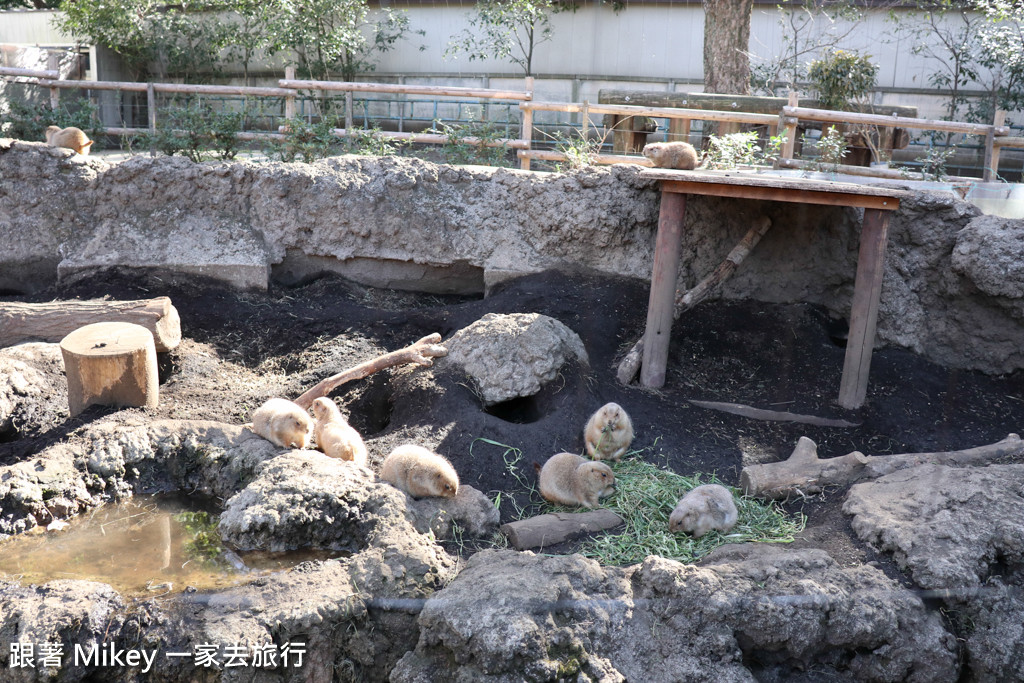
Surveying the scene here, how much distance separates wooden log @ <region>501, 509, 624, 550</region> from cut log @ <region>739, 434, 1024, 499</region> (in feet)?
3.10

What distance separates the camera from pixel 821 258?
7.41 m

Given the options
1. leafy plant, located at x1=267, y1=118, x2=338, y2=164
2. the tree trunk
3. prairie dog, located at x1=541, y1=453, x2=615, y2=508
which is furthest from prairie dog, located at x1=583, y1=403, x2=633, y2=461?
the tree trunk

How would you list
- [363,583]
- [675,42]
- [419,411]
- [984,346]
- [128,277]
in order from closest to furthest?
[363,583]
[419,411]
[984,346]
[128,277]
[675,42]

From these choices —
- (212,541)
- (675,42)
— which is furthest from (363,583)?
(675,42)

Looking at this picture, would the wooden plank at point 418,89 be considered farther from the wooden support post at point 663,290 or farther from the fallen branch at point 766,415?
the fallen branch at point 766,415

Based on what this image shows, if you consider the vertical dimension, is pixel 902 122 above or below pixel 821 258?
above

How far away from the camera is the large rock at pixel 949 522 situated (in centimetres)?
381

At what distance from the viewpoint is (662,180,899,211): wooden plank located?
6.02 meters

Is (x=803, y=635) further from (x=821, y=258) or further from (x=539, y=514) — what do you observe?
(x=821, y=258)

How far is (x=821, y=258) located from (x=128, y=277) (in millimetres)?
6368

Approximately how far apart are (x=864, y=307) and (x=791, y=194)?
1.03 meters

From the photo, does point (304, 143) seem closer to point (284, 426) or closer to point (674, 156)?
point (674, 156)

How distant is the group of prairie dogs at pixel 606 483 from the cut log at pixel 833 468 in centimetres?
40

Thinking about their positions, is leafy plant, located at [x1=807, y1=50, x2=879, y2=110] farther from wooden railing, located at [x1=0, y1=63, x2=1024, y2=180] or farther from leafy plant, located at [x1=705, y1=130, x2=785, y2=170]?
leafy plant, located at [x1=705, y1=130, x2=785, y2=170]
